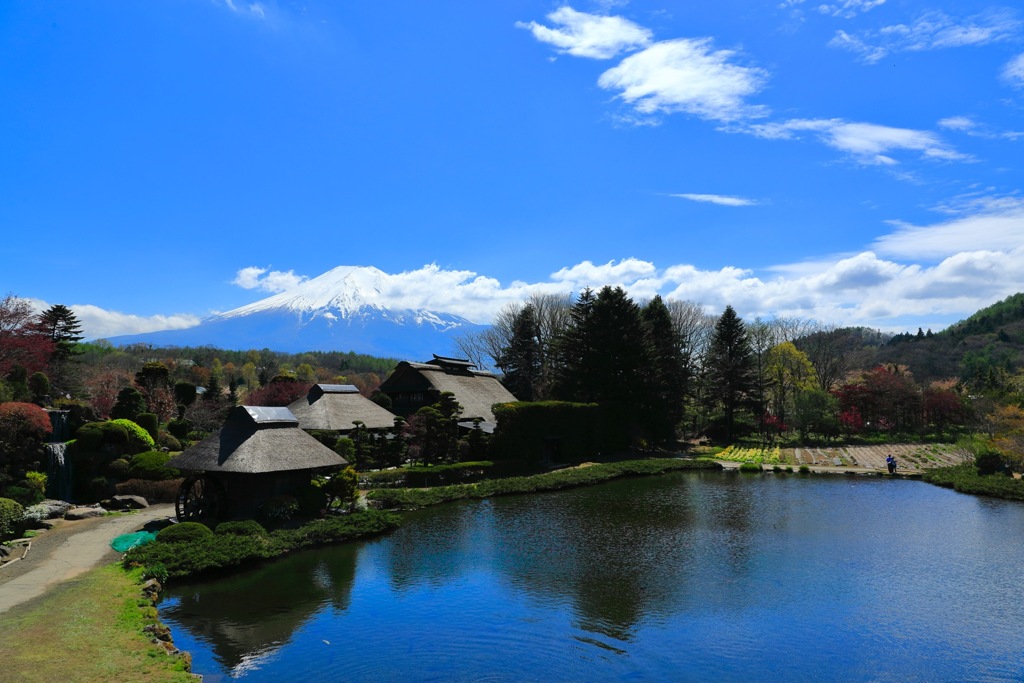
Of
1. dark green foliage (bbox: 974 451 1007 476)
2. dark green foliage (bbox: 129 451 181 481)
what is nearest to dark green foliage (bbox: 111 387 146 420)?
dark green foliage (bbox: 129 451 181 481)

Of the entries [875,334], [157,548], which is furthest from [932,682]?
[875,334]

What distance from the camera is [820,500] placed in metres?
31.7

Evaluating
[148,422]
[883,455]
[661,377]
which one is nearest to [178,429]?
[148,422]

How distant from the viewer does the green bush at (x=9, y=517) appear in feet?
64.5

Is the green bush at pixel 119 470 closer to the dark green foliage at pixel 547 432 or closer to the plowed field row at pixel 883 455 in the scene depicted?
the dark green foliage at pixel 547 432

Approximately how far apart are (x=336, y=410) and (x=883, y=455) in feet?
141

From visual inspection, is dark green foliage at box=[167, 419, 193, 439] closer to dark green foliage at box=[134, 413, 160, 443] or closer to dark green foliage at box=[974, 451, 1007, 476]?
dark green foliage at box=[134, 413, 160, 443]

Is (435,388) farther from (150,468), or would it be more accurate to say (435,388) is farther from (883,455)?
(883,455)

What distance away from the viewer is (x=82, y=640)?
1237cm

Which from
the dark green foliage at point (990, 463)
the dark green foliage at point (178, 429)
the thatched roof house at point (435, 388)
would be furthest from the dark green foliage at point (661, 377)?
the dark green foliage at point (178, 429)

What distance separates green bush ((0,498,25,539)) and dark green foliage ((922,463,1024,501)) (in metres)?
44.7

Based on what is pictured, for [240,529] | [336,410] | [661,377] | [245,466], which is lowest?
[240,529]

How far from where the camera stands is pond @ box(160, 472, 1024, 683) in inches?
498

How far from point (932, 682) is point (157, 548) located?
2101cm
